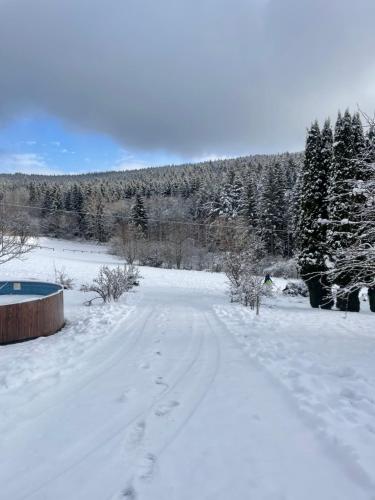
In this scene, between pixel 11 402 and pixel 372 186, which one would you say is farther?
pixel 372 186

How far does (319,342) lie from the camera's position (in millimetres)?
8461

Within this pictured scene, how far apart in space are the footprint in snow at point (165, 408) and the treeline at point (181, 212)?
2331cm

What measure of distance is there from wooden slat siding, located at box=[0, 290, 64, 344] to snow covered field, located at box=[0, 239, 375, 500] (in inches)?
20.9

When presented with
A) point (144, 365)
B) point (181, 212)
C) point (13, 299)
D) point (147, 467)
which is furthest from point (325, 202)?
point (181, 212)

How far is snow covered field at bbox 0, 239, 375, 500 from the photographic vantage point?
10.4ft

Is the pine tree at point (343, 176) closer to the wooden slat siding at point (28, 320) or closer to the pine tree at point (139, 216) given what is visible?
the wooden slat siding at point (28, 320)

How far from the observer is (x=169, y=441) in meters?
3.86

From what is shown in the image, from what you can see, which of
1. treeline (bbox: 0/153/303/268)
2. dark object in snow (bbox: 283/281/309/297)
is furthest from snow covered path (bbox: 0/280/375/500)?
treeline (bbox: 0/153/303/268)

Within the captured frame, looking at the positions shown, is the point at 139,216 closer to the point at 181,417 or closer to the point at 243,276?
the point at 243,276

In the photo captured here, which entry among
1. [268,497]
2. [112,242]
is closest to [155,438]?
[268,497]

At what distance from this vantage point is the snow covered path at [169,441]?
3.10m

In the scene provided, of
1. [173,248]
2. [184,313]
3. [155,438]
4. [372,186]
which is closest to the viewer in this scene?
[155,438]

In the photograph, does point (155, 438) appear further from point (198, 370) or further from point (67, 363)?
point (67, 363)

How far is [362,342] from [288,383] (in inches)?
153
